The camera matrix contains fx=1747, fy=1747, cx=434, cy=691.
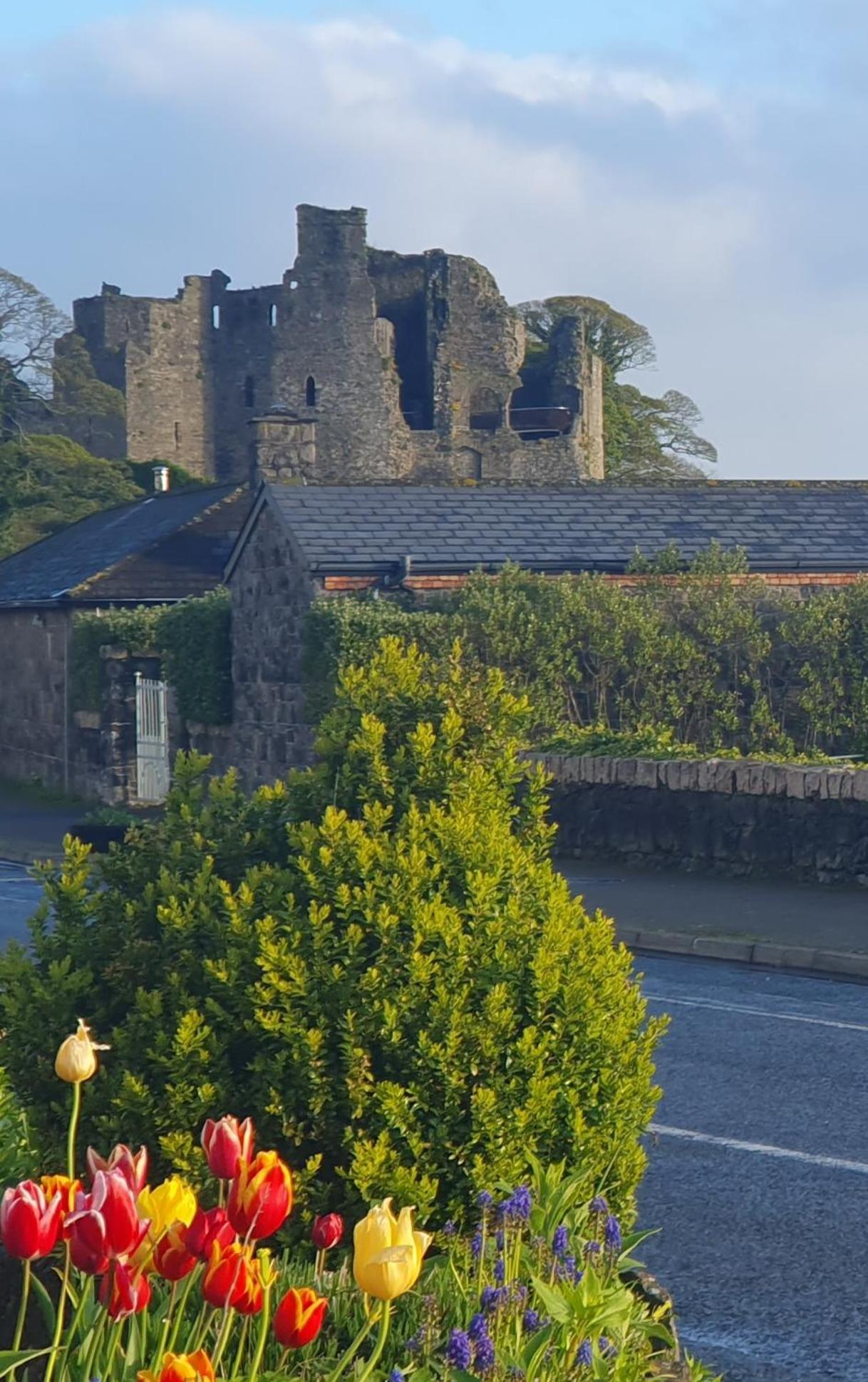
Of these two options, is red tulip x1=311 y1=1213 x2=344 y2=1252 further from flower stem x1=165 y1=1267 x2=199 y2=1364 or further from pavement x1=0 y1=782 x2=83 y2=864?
pavement x1=0 y1=782 x2=83 y2=864

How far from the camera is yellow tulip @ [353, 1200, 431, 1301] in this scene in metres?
2.98

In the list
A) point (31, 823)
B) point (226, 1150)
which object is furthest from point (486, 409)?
point (226, 1150)

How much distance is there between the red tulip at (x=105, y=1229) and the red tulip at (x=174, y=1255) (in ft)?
0.74

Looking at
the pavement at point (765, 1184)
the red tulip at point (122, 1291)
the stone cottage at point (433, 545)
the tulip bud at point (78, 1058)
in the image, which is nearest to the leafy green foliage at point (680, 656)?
the stone cottage at point (433, 545)

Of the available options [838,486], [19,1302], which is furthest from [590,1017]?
[838,486]

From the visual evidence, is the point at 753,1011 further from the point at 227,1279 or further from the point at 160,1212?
the point at 227,1279

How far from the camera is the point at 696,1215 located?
6781 millimetres

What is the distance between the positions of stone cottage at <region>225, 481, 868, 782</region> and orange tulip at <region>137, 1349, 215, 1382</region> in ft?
65.8

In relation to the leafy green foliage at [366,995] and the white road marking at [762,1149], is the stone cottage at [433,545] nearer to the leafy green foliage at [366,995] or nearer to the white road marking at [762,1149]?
the white road marking at [762,1149]

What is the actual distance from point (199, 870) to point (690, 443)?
79540mm

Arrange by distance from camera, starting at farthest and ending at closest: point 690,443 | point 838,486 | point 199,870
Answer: point 690,443 < point 838,486 < point 199,870

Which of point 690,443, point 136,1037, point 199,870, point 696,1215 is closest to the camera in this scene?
point 136,1037

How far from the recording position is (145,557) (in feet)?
104

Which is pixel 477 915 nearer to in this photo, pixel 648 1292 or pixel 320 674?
pixel 648 1292
